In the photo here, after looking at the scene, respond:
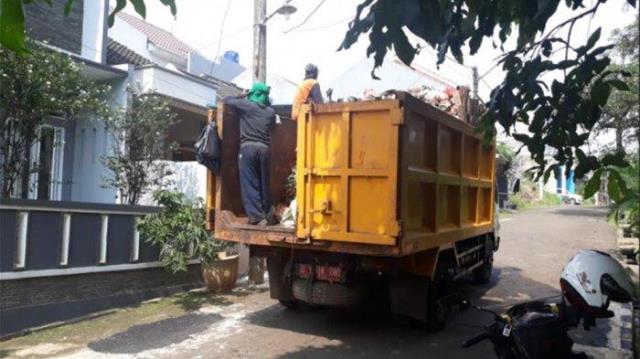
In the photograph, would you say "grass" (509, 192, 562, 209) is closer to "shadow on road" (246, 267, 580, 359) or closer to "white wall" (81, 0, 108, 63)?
"white wall" (81, 0, 108, 63)

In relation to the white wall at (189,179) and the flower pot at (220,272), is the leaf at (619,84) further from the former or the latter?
the white wall at (189,179)

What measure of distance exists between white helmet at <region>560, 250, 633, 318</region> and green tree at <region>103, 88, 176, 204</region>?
7103mm

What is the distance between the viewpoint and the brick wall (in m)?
9.95

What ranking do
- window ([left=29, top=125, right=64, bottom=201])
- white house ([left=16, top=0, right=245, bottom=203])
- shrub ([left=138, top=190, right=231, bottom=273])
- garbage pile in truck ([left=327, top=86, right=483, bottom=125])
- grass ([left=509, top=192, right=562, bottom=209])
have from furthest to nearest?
1. grass ([left=509, top=192, right=562, bottom=209])
2. white house ([left=16, top=0, right=245, bottom=203])
3. window ([left=29, top=125, right=64, bottom=201])
4. shrub ([left=138, top=190, right=231, bottom=273])
5. garbage pile in truck ([left=327, top=86, right=483, bottom=125])

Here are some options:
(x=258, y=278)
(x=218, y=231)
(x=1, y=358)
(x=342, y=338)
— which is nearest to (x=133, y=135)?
(x=258, y=278)

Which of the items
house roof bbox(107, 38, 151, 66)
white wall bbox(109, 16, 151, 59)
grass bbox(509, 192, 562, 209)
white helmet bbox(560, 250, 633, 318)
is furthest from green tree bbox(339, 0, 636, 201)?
grass bbox(509, 192, 562, 209)

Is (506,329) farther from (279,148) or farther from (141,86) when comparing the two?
(141,86)

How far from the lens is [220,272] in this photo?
322 inches

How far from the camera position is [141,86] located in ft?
32.0

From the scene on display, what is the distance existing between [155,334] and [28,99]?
317 cm

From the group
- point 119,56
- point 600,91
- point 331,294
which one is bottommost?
point 331,294

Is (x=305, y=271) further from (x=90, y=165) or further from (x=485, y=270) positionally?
(x=90, y=165)

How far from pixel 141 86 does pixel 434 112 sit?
6014mm

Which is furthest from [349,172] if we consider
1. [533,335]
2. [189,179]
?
[189,179]
